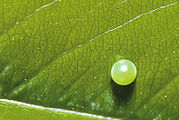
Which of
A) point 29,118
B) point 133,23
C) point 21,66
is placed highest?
point 133,23

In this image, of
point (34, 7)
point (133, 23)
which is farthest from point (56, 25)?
point (133, 23)

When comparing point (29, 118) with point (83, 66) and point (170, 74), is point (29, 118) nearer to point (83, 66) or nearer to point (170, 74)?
point (83, 66)
